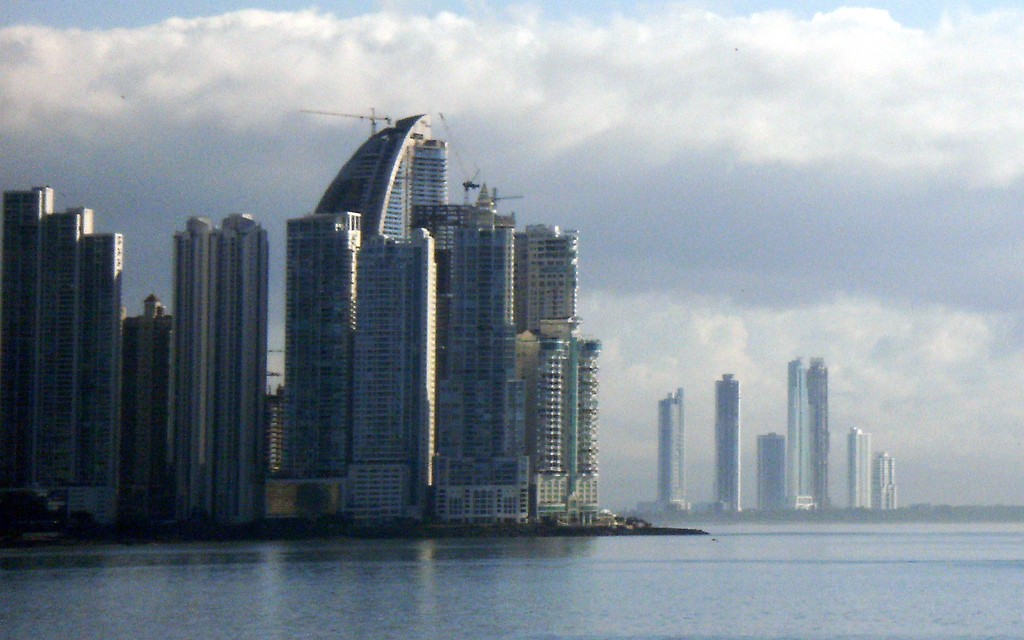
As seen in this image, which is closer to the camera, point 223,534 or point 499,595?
point 499,595

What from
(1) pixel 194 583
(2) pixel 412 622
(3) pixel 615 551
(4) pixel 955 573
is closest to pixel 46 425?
(3) pixel 615 551

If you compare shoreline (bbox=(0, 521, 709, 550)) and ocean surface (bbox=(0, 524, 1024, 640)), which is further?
shoreline (bbox=(0, 521, 709, 550))

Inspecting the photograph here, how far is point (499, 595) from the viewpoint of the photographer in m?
96.2

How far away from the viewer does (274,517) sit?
653 feet

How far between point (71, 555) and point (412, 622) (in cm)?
8187

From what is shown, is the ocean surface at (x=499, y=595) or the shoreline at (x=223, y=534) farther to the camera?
the shoreline at (x=223, y=534)

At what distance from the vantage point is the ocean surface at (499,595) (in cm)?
7681

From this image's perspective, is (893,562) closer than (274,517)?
Yes

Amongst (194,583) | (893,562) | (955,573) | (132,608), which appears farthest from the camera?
(893,562)

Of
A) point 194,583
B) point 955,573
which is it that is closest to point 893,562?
point 955,573

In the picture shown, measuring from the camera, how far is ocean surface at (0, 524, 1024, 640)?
7681 centimetres

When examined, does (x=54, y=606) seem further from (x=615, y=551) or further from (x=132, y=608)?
(x=615, y=551)

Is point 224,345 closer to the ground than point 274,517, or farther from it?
farther from it

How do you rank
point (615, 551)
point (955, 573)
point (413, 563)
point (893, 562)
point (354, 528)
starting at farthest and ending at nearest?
point (354, 528)
point (615, 551)
point (893, 562)
point (413, 563)
point (955, 573)
